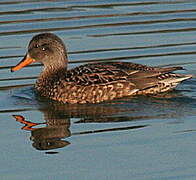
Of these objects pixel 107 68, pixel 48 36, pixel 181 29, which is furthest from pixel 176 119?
pixel 181 29

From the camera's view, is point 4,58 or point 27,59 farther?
point 4,58

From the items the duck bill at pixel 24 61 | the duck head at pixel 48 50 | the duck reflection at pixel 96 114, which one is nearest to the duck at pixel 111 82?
the duck reflection at pixel 96 114

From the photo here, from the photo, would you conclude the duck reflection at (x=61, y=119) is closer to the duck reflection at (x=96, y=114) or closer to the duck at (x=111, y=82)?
the duck reflection at (x=96, y=114)

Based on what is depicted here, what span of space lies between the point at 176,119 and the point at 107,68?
1945mm

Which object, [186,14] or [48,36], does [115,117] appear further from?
[186,14]

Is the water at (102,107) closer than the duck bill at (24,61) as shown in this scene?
Yes

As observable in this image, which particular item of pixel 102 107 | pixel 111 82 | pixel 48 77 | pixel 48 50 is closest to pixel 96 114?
pixel 102 107

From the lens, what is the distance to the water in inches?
398

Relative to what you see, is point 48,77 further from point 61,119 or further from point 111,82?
point 61,119

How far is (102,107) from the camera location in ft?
42.8

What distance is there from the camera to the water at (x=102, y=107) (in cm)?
1012

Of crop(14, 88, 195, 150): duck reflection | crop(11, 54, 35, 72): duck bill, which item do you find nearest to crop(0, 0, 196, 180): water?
crop(14, 88, 195, 150): duck reflection

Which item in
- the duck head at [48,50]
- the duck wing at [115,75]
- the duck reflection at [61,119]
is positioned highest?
the duck head at [48,50]

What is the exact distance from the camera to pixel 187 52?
1575cm
